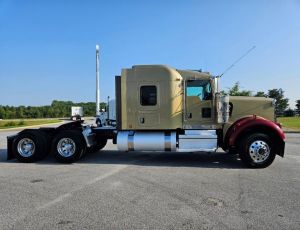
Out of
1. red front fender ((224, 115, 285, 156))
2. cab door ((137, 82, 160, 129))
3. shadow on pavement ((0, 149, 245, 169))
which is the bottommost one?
shadow on pavement ((0, 149, 245, 169))

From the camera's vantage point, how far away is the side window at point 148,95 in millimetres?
10820

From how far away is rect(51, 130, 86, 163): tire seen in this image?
1098 centimetres

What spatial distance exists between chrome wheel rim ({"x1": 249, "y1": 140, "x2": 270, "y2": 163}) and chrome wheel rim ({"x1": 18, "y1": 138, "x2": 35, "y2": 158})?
6.72 meters

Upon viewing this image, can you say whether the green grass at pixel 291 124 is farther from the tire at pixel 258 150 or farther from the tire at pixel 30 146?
the tire at pixel 30 146

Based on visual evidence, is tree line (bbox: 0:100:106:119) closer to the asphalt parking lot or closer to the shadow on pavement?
the shadow on pavement

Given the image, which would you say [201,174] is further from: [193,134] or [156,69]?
[156,69]

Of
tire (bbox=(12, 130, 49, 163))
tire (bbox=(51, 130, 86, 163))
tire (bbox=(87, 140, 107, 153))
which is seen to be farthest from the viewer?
tire (bbox=(87, 140, 107, 153))

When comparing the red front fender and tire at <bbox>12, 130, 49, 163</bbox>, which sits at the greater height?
the red front fender

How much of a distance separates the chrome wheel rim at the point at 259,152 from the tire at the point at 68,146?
5.02 meters

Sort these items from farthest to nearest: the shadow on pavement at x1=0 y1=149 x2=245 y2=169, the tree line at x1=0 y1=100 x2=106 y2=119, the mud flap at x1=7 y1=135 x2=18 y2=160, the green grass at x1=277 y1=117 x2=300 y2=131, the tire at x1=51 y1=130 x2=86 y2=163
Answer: the tree line at x1=0 y1=100 x2=106 y2=119
the green grass at x1=277 y1=117 x2=300 y2=131
the mud flap at x1=7 y1=135 x2=18 y2=160
the tire at x1=51 y1=130 x2=86 y2=163
the shadow on pavement at x1=0 y1=149 x2=245 y2=169

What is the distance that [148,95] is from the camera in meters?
10.9

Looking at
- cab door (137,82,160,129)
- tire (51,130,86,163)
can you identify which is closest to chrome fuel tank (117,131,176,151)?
cab door (137,82,160,129)

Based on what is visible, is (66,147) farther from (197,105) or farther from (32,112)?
(32,112)

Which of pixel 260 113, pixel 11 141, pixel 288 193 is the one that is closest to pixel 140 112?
pixel 260 113
